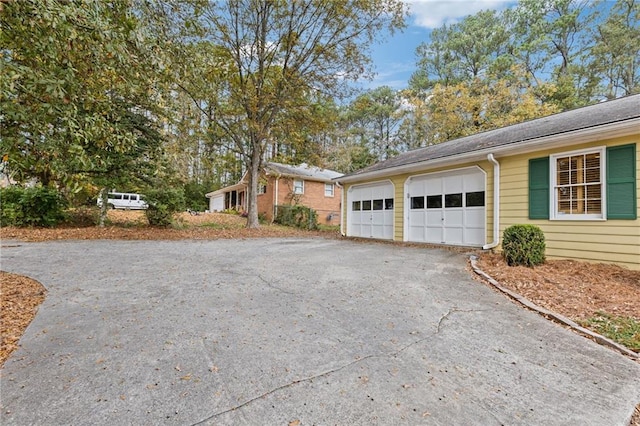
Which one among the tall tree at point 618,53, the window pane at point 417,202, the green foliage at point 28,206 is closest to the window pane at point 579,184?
the window pane at point 417,202

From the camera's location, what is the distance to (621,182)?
573 cm

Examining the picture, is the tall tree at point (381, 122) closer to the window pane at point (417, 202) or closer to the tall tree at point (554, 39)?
the tall tree at point (554, 39)

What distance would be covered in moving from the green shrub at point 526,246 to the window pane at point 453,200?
2.73m

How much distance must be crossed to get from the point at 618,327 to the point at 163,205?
13.4 meters

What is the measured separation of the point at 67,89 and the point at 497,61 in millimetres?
26149

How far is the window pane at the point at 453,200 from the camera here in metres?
8.86

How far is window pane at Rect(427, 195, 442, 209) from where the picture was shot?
9453mm

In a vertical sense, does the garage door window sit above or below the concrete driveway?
above

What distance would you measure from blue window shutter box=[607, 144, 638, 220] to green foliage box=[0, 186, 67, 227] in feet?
55.3

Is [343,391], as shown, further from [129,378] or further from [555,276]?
[555,276]

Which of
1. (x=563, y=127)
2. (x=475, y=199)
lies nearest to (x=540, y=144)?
(x=563, y=127)

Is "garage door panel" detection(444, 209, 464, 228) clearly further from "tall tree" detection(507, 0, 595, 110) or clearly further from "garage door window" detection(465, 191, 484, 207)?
"tall tree" detection(507, 0, 595, 110)

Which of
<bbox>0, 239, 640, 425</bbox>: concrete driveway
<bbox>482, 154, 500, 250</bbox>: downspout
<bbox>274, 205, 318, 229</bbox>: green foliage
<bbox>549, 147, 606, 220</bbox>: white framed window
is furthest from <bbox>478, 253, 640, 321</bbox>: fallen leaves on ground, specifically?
<bbox>274, 205, 318, 229</bbox>: green foliage

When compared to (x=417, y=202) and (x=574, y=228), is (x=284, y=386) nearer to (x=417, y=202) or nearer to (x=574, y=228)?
(x=574, y=228)
